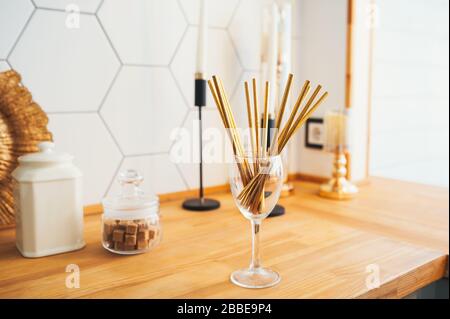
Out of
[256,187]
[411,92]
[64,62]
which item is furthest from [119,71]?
[411,92]

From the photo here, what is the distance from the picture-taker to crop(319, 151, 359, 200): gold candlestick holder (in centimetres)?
130

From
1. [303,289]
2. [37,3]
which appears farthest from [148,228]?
[37,3]

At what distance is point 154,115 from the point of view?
46.8 inches

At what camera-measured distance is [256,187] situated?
2.28ft

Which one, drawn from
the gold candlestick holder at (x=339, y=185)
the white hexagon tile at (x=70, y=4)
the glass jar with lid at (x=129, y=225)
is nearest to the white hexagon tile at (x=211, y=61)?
the white hexagon tile at (x=70, y=4)

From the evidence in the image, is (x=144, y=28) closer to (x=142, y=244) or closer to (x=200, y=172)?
(x=200, y=172)

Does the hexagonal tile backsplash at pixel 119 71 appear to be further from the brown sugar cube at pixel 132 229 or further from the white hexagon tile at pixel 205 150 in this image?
the brown sugar cube at pixel 132 229

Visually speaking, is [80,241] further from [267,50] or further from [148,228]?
[267,50]

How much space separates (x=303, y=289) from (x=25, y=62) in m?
0.73

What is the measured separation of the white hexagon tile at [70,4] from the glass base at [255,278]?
0.68 meters

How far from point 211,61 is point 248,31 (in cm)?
17

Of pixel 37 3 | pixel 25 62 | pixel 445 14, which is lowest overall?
pixel 25 62

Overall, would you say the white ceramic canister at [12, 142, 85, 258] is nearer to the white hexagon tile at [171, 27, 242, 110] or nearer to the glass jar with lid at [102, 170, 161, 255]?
the glass jar with lid at [102, 170, 161, 255]

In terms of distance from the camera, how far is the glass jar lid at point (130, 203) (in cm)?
83
